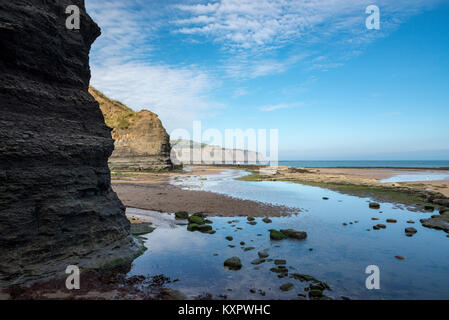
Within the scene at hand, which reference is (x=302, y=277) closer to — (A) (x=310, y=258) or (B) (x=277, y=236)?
(A) (x=310, y=258)

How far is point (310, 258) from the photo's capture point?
11.3 meters

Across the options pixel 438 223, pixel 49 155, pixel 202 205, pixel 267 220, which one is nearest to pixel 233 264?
pixel 267 220

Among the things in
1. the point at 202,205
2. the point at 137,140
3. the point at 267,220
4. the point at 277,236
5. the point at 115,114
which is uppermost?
the point at 115,114

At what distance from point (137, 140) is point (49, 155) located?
49.5 meters

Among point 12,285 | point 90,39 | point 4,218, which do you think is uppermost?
point 90,39

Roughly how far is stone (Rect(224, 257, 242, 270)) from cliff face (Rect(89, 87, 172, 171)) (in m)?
49.6

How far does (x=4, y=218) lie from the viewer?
26.1ft

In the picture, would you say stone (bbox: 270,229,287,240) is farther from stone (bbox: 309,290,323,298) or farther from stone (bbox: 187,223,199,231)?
stone (bbox: 309,290,323,298)

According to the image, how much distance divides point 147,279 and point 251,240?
6.42 m

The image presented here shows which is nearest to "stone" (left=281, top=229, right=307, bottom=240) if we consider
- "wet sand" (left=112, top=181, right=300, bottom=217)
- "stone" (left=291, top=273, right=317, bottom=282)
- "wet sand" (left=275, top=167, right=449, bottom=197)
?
"stone" (left=291, top=273, right=317, bottom=282)

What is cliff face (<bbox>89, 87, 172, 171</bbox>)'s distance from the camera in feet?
185

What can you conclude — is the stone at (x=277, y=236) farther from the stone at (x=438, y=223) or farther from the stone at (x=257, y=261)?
the stone at (x=438, y=223)
